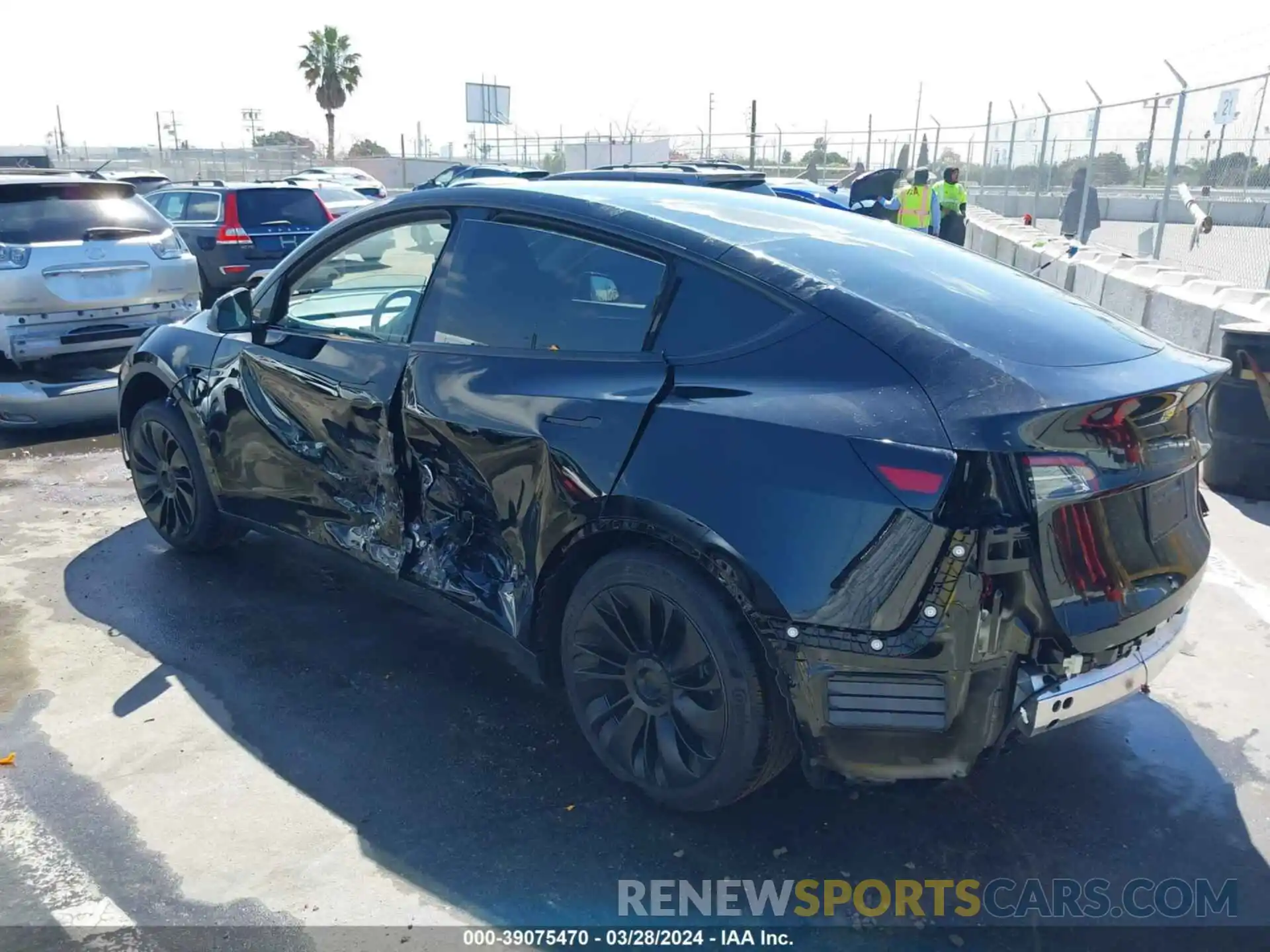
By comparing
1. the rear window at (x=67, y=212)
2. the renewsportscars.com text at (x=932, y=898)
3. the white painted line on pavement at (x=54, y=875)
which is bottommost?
the white painted line on pavement at (x=54, y=875)

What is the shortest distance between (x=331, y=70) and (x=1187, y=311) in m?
53.2

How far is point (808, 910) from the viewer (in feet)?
9.00

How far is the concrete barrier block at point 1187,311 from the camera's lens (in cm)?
742

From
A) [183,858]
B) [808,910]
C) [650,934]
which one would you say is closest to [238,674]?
[183,858]

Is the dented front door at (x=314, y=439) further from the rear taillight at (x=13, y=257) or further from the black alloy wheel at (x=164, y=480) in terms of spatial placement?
the rear taillight at (x=13, y=257)

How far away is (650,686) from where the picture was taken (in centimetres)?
304

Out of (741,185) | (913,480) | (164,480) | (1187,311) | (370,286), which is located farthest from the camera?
(741,185)

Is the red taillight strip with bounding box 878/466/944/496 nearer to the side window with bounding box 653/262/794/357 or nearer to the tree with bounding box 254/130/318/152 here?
the side window with bounding box 653/262/794/357

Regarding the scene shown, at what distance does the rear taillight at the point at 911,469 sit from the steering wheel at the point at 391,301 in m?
1.89

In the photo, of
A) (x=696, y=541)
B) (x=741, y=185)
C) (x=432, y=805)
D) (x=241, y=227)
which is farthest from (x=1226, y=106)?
(x=241, y=227)

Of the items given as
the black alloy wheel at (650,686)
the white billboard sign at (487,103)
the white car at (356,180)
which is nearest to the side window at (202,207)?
the white car at (356,180)

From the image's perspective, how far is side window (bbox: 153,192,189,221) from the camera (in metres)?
13.6

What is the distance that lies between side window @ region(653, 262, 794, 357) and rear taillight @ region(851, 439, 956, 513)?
1.69 feet

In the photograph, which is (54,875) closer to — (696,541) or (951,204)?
(696,541)
